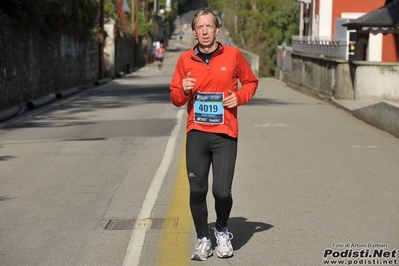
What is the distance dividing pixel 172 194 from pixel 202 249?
3114 mm

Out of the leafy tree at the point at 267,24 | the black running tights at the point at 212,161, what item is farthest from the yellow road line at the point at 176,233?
the leafy tree at the point at 267,24

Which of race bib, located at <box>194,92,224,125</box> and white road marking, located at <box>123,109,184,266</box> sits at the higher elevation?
race bib, located at <box>194,92,224,125</box>

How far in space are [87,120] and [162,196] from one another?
11194mm

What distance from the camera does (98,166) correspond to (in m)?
12.2

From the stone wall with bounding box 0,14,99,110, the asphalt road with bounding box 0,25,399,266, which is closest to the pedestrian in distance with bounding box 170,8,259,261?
the asphalt road with bounding box 0,25,399,266

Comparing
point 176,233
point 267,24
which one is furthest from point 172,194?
point 267,24

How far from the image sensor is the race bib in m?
6.38

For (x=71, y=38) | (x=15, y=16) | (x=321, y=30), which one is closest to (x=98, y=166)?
(x=15, y=16)

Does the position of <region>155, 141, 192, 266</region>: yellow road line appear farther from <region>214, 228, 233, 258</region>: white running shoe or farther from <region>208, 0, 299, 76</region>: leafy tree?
<region>208, 0, 299, 76</region>: leafy tree

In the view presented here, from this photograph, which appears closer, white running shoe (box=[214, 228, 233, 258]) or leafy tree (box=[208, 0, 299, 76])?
white running shoe (box=[214, 228, 233, 258])

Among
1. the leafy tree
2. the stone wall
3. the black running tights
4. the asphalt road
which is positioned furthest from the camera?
the leafy tree

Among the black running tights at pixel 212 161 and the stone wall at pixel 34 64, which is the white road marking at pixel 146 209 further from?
the stone wall at pixel 34 64

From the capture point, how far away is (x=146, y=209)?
8.78 m

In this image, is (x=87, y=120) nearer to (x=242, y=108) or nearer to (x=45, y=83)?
(x=242, y=108)
